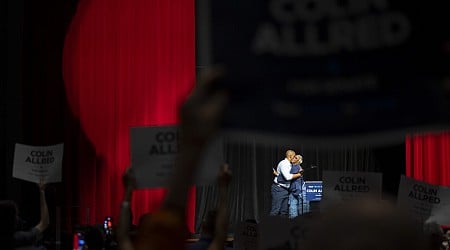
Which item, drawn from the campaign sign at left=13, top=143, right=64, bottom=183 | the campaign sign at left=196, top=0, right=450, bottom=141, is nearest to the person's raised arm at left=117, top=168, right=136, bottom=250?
the campaign sign at left=196, top=0, right=450, bottom=141

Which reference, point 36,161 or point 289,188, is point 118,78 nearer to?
point 289,188

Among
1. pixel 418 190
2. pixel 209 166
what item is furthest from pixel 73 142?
pixel 209 166

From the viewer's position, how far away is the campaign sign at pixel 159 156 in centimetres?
228

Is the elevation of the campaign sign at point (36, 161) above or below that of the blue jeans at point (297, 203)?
above

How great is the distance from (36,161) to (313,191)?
7.06 meters

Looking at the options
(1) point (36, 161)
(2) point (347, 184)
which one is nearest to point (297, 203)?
(1) point (36, 161)

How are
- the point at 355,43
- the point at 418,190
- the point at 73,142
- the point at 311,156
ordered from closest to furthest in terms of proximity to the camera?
the point at 355,43 < the point at 418,190 < the point at 73,142 < the point at 311,156

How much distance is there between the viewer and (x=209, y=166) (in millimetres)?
2334

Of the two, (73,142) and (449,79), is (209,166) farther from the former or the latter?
(73,142)

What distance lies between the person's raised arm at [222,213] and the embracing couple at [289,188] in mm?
10383

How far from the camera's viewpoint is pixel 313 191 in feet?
41.5

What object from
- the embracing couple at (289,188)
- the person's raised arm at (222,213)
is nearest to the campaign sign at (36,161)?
the person's raised arm at (222,213)

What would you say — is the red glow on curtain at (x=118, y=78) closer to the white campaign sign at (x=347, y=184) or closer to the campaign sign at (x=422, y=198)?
the white campaign sign at (x=347, y=184)

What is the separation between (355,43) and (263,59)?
6.4 inches
